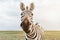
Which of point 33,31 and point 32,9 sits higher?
point 32,9

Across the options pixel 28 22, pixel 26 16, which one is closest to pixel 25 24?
pixel 28 22

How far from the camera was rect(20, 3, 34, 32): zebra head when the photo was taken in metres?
3.77

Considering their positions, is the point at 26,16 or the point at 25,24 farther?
the point at 26,16

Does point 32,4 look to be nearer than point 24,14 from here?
No

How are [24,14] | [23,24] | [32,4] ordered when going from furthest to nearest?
1. [32,4]
2. [24,14]
3. [23,24]

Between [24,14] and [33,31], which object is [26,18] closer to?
[24,14]

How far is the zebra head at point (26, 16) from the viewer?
3.77 m

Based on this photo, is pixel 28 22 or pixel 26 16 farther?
pixel 26 16

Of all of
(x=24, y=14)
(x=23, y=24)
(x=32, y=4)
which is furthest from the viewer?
(x=32, y=4)

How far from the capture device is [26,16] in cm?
392

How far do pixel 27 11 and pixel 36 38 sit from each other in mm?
697

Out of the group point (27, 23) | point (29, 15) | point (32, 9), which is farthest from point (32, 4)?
point (27, 23)

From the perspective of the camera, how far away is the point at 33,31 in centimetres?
448

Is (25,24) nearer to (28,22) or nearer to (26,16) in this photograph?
(28,22)
